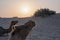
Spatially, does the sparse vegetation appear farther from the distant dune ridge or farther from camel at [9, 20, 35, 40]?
camel at [9, 20, 35, 40]

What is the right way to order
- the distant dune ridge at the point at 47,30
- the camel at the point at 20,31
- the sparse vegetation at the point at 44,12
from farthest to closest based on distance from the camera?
1. the sparse vegetation at the point at 44,12
2. the distant dune ridge at the point at 47,30
3. the camel at the point at 20,31

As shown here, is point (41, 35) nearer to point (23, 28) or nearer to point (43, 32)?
point (43, 32)

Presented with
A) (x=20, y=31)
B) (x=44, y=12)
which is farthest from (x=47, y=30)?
(x=20, y=31)

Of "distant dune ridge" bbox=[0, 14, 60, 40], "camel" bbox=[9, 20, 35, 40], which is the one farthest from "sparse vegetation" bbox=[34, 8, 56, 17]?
"camel" bbox=[9, 20, 35, 40]

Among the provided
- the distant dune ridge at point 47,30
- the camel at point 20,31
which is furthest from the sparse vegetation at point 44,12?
the camel at point 20,31

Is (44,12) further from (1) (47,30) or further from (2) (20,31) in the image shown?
(2) (20,31)

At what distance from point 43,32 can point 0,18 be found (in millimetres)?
9102

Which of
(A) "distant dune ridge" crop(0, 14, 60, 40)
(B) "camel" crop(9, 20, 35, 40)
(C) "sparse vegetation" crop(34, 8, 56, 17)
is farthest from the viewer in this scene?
(C) "sparse vegetation" crop(34, 8, 56, 17)

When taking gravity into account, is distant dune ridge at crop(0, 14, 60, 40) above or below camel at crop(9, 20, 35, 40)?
below

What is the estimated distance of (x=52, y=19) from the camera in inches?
764

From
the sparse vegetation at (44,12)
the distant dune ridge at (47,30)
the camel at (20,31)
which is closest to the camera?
the camel at (20,31)

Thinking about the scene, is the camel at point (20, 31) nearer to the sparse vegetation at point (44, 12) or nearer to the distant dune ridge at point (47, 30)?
the distant dune ridge at point (47, 30)

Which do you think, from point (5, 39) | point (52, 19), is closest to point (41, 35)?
point (5, 39)

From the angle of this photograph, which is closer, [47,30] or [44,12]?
[47,30]
